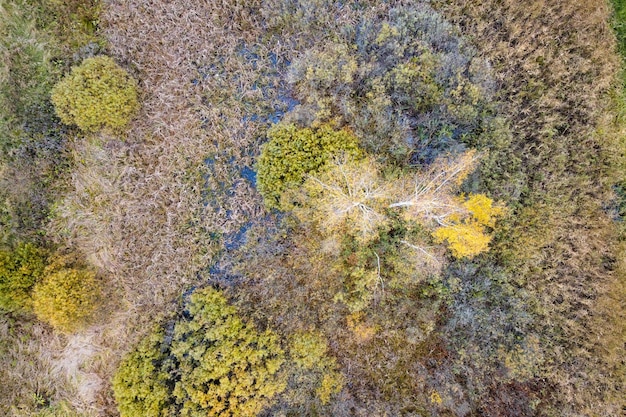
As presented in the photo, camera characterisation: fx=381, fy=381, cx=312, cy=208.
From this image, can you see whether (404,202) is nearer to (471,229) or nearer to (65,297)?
(471,229)

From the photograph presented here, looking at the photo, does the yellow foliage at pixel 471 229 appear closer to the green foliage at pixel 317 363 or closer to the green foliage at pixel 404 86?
the green foliage at pixel 404 86

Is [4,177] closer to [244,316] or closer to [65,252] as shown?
[65,252]

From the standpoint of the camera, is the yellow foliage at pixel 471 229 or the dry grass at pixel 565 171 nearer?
the yellow foliage at pixel 471 229

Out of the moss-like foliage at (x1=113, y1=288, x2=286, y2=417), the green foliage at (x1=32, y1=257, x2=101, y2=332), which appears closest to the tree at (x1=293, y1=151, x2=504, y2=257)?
the moss-like foliage at (x1=113, y1=288, x2=286, y2=417)

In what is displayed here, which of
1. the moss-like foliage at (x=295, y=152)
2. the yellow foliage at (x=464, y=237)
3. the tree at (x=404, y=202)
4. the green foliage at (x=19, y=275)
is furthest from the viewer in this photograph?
the moss-like foliage at (x=295, y=152)

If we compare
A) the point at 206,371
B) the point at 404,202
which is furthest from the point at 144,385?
the point at 404,202

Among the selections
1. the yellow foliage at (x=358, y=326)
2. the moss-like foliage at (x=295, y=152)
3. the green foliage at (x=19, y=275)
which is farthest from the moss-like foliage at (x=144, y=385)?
the moss-like foliage at (x=295, y=152)
